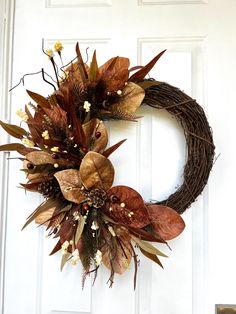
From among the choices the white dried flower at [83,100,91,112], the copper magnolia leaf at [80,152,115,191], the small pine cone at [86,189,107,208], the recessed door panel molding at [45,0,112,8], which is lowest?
the small pine cone at [86,189,107,208]

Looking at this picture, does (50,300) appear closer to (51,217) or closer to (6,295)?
(6,295)

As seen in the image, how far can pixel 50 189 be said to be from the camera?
3.43 ft

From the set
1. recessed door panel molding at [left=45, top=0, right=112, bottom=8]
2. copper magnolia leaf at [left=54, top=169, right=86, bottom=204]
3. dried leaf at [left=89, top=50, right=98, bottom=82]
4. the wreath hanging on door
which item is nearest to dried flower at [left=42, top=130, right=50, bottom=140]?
the wreath hanging on door

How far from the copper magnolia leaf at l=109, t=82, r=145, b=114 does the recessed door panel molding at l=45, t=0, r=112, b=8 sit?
392 mm

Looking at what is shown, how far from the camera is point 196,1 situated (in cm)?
123

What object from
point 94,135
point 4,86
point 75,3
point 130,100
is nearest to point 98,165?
point 94,135

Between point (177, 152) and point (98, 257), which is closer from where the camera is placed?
point (98, 257)

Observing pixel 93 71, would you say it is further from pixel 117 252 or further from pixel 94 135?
pixel 117 252

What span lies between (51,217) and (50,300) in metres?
0.37

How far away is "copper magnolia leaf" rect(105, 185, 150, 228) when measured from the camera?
39.6 inches

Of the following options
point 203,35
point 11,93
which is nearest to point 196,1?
point 203,35

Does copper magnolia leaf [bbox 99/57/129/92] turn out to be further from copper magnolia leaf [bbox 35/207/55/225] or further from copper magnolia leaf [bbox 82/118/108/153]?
copper magnolia leaf [bbox 35/207/55/225]

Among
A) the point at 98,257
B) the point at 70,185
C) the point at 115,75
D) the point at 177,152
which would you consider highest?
the point at 115,75

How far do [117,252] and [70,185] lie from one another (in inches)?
10.6
